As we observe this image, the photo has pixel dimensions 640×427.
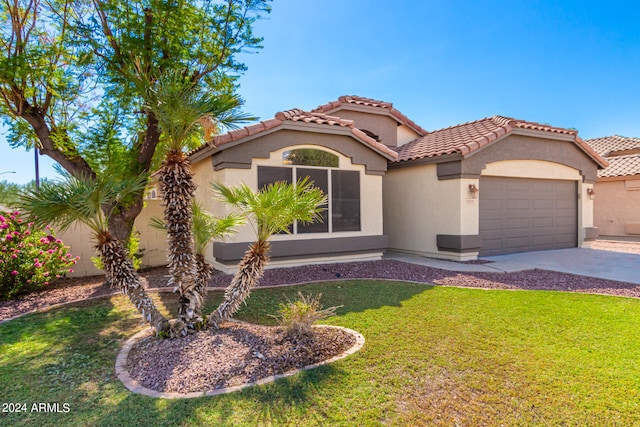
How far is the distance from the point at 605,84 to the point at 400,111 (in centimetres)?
1613

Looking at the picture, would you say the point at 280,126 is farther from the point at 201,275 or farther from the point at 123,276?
the point at 123,276

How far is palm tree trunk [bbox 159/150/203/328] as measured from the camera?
4770 millimetres

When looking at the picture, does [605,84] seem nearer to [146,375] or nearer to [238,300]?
[238,300]

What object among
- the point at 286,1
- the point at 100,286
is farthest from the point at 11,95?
the point at 286,1

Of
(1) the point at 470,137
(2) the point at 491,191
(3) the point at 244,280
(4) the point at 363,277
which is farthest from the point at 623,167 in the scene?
(3) the point at 244,280

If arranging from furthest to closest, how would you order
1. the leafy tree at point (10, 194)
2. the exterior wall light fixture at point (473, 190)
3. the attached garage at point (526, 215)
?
the attached garage at point (526, 215) → the exterior wall light fixture at point (473, 190) → the leafy tree at point (10, 194)

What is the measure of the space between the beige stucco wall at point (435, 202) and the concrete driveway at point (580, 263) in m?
1.39

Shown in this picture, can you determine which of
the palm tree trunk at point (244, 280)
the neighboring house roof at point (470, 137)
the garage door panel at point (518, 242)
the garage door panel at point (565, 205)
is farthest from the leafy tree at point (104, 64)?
the garage door panel at point (565, 205)

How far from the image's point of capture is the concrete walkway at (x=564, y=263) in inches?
380

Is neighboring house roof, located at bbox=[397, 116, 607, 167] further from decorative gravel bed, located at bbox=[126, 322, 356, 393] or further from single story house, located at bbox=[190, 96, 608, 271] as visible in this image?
decorative gravel bed, located at bbox=[126, 322, 356, 393]

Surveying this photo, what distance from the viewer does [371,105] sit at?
1600 centimetres

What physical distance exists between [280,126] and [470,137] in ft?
22.8

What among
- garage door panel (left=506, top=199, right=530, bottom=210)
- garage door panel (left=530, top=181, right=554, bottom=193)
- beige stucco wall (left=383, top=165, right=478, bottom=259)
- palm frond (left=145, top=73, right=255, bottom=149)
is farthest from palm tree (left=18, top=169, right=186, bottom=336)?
garage door panel (left=530, top=181, right=554, bottom=193)

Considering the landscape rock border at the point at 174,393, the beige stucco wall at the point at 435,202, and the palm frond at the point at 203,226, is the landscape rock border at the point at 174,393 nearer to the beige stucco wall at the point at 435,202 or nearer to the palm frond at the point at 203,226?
the palm frond at the point at 203,226
